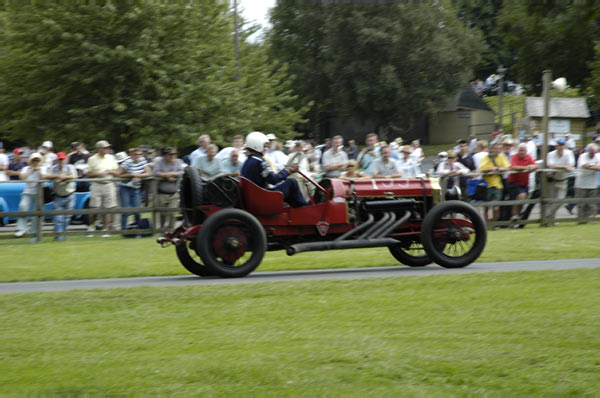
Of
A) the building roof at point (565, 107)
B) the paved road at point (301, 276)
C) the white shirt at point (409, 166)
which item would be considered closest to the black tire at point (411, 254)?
the paved road at point (301, 276)

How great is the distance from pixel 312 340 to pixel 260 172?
4.72m

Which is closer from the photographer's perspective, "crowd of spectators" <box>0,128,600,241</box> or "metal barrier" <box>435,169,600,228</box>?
"crowd of spectators" <box>0,128,600,241</box>

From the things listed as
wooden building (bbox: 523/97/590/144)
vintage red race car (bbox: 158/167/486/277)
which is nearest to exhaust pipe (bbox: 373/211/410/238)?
vintage red race car (bbox: 158/167/486/277)

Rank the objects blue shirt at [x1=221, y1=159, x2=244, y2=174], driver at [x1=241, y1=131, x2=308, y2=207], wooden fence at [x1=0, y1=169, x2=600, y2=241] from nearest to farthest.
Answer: driver at [x1=241, y1=131, x2=308, y2=207]
blue shirt at [x1=221, y1=159, x2=244, y2=174]
wooden fence at [x1=0, y1=169, x2=600, y2=241]

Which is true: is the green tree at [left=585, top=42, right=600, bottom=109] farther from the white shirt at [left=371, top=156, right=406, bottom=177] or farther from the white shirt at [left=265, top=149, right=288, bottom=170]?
the white shirt at [left=265, top=149, right=288, bottom=170]

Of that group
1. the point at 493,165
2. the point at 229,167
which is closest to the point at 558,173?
the point at 493,165

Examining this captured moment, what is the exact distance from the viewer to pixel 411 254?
1153 centimetres

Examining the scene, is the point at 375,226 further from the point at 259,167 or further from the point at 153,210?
the point at 153,210

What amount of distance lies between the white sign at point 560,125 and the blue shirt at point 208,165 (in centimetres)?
3268

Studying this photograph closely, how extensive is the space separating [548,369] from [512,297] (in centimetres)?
276

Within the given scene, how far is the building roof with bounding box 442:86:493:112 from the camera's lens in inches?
2279

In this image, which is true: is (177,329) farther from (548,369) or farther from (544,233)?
(544,233)

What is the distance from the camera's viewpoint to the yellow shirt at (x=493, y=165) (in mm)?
16844

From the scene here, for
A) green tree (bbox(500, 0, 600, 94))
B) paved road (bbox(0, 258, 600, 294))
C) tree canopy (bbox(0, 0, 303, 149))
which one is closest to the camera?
green tree (bbox(500, 0, 600, 94))
